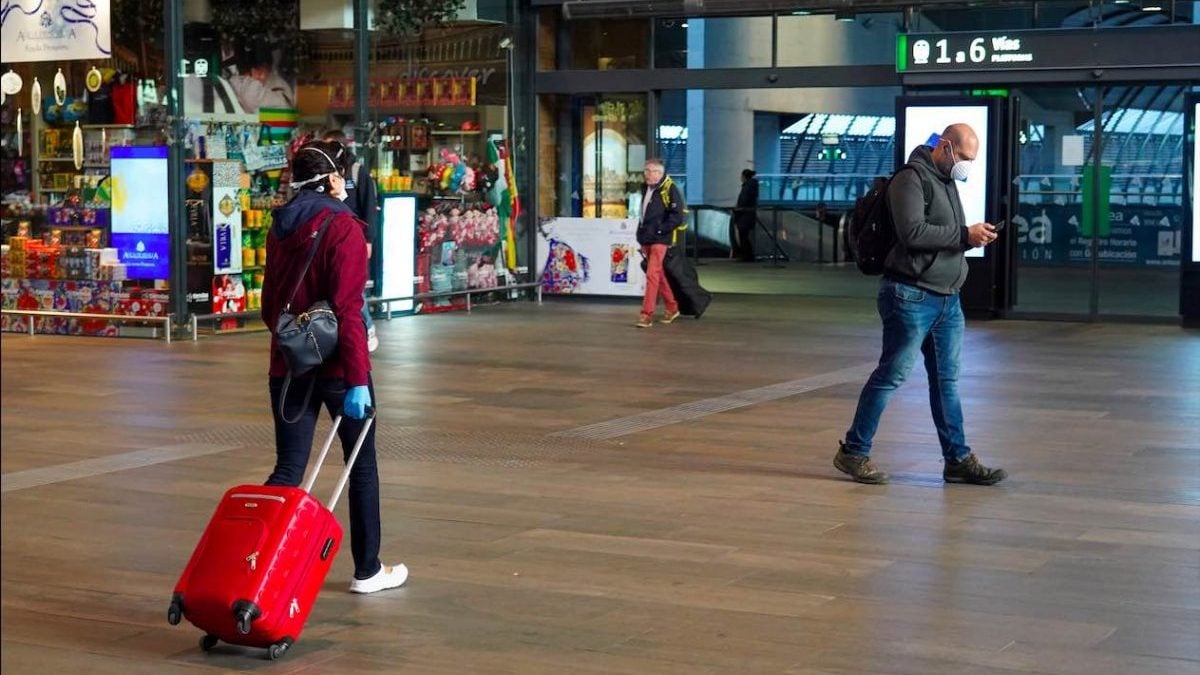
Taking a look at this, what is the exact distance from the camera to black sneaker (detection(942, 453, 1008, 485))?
8.24m

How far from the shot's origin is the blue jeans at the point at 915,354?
319 inches

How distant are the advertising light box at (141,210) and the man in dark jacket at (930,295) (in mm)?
9343

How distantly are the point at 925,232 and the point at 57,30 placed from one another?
35.4 ft

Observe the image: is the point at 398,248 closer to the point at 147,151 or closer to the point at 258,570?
the point at 147,151

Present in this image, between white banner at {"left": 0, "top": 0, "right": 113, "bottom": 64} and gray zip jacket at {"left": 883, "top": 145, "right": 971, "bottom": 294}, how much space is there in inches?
397

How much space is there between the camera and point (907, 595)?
6070 mm

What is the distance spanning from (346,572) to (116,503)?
181 centimetres

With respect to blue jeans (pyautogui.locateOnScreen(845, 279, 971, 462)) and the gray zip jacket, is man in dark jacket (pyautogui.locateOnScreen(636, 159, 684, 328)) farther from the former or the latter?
the gray zip jacket

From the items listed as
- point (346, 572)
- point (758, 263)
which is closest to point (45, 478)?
point (346, 572)

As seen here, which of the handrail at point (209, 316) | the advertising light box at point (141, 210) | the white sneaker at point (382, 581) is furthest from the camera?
the advertising light box at point (141, 210)

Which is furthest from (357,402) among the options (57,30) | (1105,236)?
(1105,236)

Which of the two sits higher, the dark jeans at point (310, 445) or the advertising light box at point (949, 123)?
the advertising light box at point (949, 123)

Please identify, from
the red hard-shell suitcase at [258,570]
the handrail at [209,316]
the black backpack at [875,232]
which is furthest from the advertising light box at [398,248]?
the red hard-shell suitcase at [258,570]

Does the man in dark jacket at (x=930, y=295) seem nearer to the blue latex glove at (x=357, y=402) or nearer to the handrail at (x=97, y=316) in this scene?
the blue latex glove at (x=357, y=402)
